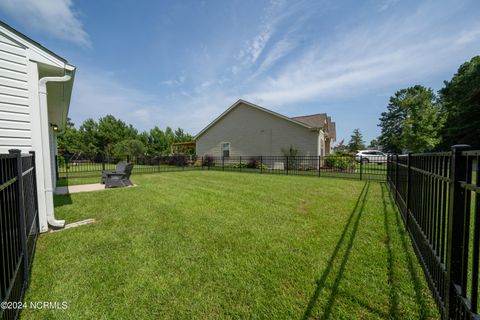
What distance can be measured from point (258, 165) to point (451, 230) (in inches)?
587

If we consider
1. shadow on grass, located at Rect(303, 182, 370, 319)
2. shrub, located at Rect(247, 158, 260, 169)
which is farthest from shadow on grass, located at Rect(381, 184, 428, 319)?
shrub, located at Rect(247, 158, 260, 169)

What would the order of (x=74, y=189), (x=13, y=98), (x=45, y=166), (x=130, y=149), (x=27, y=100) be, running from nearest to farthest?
(x=13, y=98) < (x=27, y=100) < (x=45, y=166) < (x=74, y=189) < (x=130, y=149)

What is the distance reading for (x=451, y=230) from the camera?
4.81ft

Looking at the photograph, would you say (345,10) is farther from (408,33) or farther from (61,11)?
(61,11)

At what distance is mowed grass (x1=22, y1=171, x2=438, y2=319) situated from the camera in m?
1.80

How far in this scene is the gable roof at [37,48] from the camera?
3230 millimetres

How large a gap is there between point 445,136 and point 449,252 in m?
34.4

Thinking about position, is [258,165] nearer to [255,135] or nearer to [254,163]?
[254,163]

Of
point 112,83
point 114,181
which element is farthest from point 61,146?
point 114,181

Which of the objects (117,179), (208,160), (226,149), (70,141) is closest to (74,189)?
(117,179)

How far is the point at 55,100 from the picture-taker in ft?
20.1

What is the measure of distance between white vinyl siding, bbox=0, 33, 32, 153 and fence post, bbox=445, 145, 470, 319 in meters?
5.68

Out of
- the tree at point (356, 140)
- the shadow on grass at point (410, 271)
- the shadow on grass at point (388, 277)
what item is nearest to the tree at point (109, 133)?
the shadow on grass at point (388, 277)

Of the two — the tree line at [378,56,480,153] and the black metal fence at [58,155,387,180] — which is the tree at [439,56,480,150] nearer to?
the tree line at [378,56,480,153]
